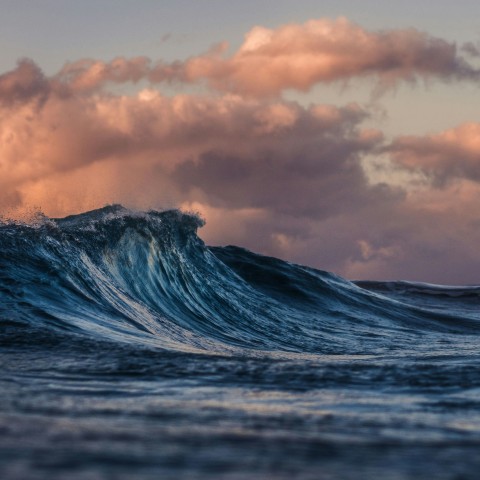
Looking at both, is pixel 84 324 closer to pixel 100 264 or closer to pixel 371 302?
pixel 100 264

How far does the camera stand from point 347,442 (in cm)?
318

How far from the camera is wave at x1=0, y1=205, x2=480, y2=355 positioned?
10.1 m

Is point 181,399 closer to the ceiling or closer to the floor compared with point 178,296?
closer to the floor

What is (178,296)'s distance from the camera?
1612 cm

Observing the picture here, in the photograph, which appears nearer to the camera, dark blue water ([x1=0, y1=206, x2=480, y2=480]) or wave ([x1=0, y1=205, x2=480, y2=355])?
dark blue water ([x1=0, y1=206, x2=480, y2=480])

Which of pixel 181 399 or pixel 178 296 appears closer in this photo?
pixel 181 399

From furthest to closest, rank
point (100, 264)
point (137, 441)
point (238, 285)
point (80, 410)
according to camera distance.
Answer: point (238, 285) → point (100, 264) → point (80, 410) → point (137, 441)

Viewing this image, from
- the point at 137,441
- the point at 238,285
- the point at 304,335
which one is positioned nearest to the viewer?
the point at 137,441

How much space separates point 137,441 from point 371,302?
20326mm

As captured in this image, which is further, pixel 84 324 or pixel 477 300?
pixel 477 300

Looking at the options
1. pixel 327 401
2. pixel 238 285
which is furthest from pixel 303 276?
pixel 327 401

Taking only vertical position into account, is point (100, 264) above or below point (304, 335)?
above

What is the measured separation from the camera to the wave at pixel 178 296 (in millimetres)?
10078

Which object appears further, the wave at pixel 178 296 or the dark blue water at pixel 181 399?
the wave at pixel 178 296
